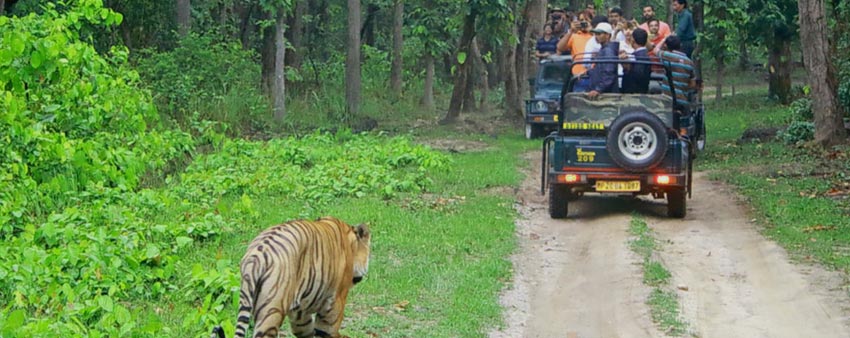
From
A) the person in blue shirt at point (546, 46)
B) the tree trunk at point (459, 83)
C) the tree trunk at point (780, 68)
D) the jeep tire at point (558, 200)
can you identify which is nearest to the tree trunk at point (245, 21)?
the tree trunk at point (459, 83)

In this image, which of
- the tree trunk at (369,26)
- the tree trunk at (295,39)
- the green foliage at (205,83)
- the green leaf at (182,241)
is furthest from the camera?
the tree trunk at (369,26)

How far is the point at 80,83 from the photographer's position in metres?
12.9

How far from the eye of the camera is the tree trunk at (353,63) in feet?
78.1

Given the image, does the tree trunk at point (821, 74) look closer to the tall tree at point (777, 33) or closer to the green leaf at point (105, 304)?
the tall tree at point (777, 33)

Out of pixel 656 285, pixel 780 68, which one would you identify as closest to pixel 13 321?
pixel 656 285

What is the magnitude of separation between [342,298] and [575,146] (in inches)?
268

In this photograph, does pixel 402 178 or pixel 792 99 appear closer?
pixel 402 178

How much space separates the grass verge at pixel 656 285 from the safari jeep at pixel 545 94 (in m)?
9.19

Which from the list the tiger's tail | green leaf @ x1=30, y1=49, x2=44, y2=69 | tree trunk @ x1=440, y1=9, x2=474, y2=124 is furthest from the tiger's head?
tree trunk @ x1=440, y1=9, x2=474, y2=124

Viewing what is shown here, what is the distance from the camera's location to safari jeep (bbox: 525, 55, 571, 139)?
22391 millimetres

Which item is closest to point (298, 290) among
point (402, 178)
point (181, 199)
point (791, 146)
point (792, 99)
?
point (181, 199)

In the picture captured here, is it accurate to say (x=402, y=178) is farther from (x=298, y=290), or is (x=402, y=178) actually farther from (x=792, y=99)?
(x=792, y=99)

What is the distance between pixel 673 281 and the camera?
10648 mm

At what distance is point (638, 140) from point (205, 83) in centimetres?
1119
